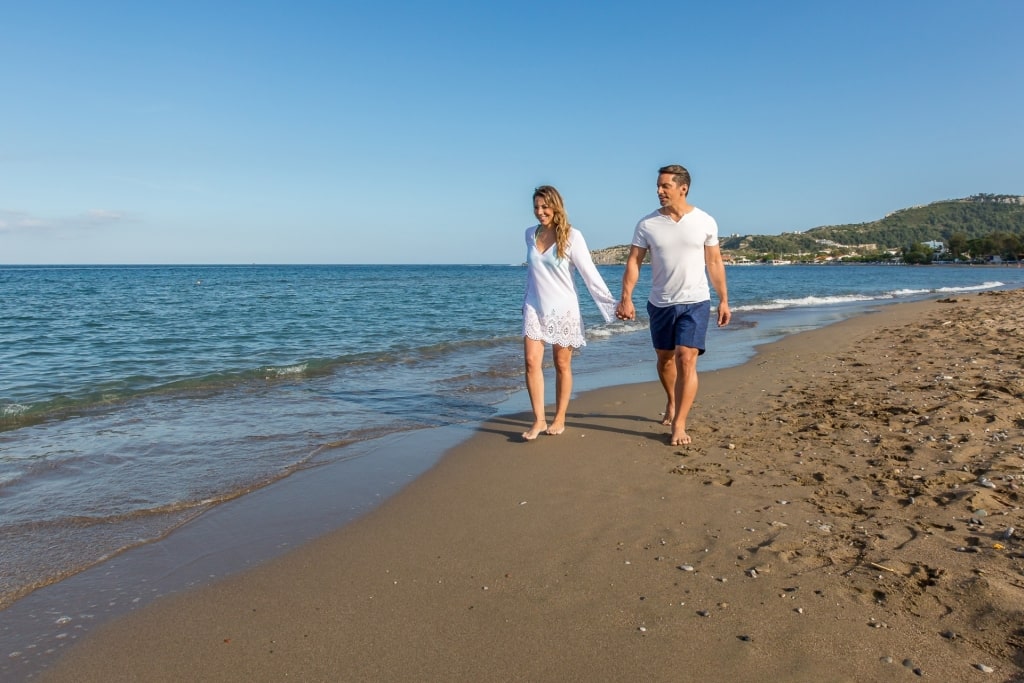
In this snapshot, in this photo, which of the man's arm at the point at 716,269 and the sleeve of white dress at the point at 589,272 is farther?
the sleeve of white dress at the point at 589,272

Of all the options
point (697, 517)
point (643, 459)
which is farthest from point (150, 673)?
point (643, 459)

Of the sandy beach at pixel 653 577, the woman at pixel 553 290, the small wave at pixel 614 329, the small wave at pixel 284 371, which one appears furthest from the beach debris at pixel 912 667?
the small wave at pixel 614 329

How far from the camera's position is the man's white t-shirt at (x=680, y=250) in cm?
492

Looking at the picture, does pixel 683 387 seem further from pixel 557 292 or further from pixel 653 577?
pixel 653 577

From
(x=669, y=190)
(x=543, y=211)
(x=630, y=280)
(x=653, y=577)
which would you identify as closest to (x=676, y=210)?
(x=669, y=190)

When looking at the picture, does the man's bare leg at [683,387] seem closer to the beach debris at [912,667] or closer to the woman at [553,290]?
the woman at [553,290]

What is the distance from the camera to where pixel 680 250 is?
4.95m

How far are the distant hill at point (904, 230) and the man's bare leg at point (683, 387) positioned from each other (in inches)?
5016

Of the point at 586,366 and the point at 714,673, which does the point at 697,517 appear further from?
the point at 586,366

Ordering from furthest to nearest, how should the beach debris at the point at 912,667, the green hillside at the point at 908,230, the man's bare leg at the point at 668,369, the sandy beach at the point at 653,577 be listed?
the green hillside at the point at 908,230, the man's bare leg at the point at 668,369, the sandy beach at the point at 653,577, the beach debris at the point at 912,667

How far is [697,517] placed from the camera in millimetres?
3475

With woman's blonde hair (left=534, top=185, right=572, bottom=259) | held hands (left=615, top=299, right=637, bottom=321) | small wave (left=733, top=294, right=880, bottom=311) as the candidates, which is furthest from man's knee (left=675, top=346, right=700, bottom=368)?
small wave (left=733, top=294, right=880, bottom=311)

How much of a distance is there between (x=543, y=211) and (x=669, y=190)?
3.17ft

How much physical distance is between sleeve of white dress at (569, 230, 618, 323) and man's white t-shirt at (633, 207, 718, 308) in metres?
0.42
